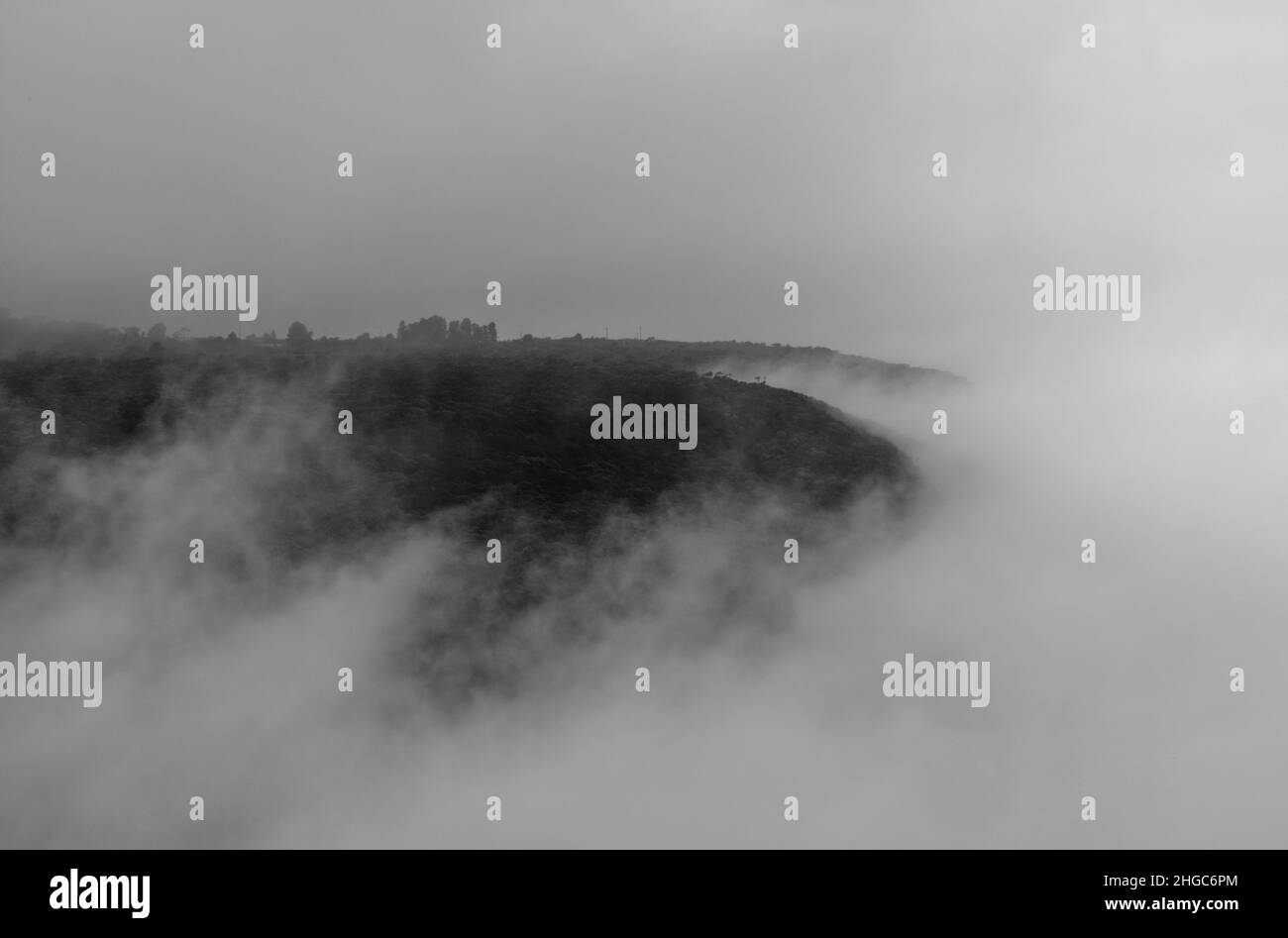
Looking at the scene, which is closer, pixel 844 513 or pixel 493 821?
pixel 493 821

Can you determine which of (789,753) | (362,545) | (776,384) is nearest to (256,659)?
(362,545)

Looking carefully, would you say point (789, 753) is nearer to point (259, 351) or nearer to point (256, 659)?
point (256, 659)

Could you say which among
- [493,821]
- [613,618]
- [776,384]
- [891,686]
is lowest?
[493,821]

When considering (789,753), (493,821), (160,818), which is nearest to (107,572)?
(160,818)

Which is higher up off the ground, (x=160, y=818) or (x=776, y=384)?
(x=776, y=384)

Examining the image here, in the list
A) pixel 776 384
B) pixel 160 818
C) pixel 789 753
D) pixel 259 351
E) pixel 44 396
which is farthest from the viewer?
pixel 776 384

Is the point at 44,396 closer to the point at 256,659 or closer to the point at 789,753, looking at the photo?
the point at 256,659

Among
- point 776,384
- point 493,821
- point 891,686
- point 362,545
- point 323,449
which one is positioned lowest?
point 493,821

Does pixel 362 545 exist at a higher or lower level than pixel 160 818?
higher

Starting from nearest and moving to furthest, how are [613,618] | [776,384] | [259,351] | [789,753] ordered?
[789,753]
[613,618]
[259,351]
[776,384]
